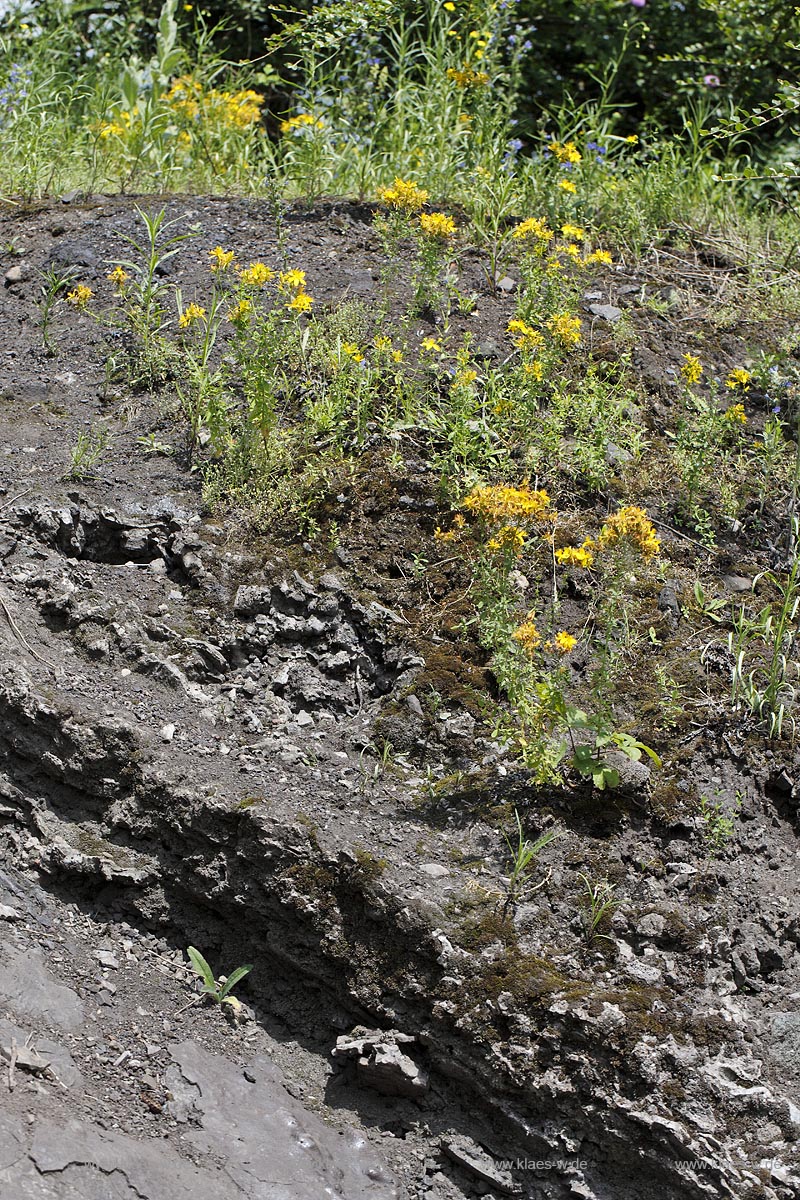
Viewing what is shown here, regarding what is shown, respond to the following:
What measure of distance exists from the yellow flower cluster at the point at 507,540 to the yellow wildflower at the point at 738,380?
1.53 meters

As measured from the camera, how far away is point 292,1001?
3.04 m

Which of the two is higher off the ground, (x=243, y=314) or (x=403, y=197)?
(x=403, y=197)

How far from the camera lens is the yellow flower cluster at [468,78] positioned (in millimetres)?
5703

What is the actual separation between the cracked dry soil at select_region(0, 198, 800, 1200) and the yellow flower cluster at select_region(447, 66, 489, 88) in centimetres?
291

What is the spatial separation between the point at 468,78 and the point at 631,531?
3.45 meters

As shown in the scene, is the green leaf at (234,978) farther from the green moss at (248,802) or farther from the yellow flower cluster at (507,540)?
the yellow flower cluster at (507,540)

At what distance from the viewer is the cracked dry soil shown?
2.69 m

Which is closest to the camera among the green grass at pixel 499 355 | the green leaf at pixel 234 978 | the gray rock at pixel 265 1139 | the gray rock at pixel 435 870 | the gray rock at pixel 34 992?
the gray rock at pixel 265 1139

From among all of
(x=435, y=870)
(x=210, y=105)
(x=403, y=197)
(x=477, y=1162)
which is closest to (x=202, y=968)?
(x=435, y=870)

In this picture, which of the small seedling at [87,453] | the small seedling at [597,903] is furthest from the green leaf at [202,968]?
the small seedling at [87,453]

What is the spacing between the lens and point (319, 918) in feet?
9.82

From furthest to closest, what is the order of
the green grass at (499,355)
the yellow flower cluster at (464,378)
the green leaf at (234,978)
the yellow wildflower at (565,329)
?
the yellow wildflower at (565,329) < the yellow flower cluster at (464,378) < the green grass at (499,355) < the green leaf at (234,978)

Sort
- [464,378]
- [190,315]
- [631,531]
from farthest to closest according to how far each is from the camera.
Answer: [190,315], [464,378], [631,531]

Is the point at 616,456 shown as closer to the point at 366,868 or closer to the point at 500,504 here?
the point at 500,504
